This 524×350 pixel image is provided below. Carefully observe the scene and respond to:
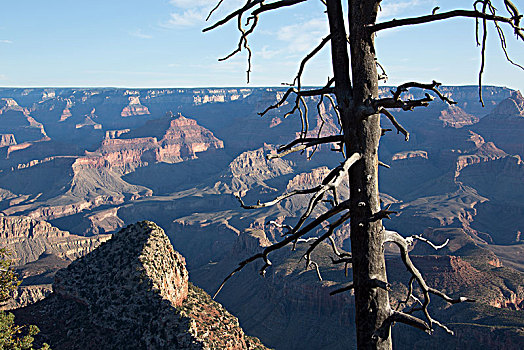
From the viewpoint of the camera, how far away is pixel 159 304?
25.1m

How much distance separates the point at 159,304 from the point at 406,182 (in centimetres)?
15354

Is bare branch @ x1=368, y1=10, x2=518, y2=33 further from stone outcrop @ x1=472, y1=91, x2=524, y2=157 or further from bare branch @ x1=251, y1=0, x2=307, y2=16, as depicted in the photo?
stone outcrop @ x1=472, y1=91, x2=524, y2=157

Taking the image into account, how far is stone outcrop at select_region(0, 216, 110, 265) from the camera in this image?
104 metres

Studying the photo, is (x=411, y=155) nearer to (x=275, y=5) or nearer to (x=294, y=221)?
(x=294, y=221)

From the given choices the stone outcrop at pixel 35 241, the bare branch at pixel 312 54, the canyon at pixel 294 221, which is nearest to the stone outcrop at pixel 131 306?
the canyon at pixel 294 221

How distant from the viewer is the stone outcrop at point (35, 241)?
10369 cm

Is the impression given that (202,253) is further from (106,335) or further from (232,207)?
(106,335)

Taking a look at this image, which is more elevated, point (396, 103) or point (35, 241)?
point (396, 103)

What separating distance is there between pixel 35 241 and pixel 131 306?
3741 inches

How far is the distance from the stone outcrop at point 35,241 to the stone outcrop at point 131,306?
79141mm

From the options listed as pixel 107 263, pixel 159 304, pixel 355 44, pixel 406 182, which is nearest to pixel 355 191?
pixel 355 44

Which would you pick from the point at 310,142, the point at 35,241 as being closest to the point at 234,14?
the point at 310,142

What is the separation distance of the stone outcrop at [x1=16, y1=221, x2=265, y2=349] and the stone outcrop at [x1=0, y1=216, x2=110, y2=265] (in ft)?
260

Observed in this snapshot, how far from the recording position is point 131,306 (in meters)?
25.3
